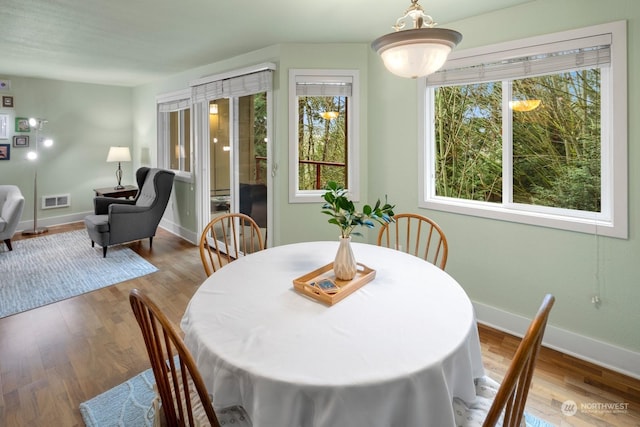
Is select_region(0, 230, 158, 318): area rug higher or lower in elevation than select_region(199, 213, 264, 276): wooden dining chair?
lower

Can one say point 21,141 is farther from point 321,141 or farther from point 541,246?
point 541,246

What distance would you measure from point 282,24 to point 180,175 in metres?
3.17

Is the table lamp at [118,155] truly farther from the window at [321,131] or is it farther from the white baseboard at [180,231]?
the window at [321,131]

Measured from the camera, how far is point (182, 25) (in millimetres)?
3029

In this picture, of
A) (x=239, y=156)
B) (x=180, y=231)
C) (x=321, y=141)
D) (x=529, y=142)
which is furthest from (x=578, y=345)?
(x=180, y=231)

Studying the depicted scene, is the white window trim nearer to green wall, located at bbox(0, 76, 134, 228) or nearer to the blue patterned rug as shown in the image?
green wall, located at bbox(0, 76, 134, 228)

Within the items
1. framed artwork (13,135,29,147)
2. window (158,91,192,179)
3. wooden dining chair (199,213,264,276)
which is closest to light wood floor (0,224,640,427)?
wooden dining chair (199,213,264,276)

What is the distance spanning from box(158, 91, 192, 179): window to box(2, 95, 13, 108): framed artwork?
2.07 metres

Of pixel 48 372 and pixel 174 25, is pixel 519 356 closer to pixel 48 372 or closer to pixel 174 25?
pixel 48 372

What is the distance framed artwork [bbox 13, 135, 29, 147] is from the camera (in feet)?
17.5

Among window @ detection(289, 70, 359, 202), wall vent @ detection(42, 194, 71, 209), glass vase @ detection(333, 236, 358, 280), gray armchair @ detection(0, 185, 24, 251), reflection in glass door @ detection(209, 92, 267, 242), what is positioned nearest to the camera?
glass vase @ detection(333, 236, 358, 280)

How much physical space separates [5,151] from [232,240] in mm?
4046

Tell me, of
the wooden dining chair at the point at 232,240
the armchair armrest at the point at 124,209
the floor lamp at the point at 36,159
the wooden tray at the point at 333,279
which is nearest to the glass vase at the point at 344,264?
the wooden tray at the point at 333,279

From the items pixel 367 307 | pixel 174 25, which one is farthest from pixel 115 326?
pixel 174 25
